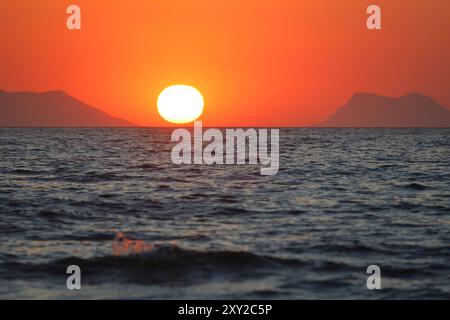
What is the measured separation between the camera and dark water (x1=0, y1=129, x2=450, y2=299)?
514 inches

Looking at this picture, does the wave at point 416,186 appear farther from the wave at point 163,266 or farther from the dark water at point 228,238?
the wave at point 163,266

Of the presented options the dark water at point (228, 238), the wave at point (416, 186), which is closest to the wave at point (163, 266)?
the dark water at point (228, 238)

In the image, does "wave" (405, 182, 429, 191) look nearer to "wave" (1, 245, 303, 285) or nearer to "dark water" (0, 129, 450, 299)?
"dark water" (0, 129, 450, 299)

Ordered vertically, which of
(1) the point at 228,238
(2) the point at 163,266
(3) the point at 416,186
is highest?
(3) the point at 416,186

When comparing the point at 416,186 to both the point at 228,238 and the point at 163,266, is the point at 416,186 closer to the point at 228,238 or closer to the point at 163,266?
the point at 228,238

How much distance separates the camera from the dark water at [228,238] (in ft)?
42.8

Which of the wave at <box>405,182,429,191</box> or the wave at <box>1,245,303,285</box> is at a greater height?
the wave at <box>405,182,429,191</box>

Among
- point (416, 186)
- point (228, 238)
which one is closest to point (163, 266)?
point (228, 238)

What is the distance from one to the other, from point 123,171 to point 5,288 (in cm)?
2784

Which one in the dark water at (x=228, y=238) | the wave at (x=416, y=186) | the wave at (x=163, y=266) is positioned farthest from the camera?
the wave at (x=416, y=186)

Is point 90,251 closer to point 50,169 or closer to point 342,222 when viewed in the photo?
point 342,222

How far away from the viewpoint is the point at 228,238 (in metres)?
17.5

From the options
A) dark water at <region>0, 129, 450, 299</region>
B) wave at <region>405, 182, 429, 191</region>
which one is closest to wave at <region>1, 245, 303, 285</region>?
dark water at <region>0, 129, 450, 299</region>

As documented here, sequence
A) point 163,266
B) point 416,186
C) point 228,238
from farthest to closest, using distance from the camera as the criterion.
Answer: point 416,186
point 228,238
point 163,266
